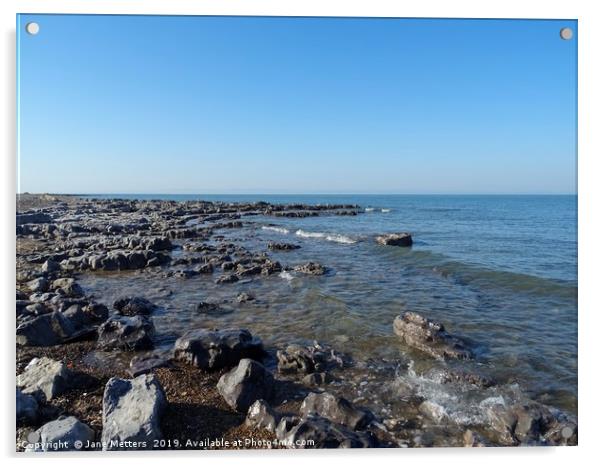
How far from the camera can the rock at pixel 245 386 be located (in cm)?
595

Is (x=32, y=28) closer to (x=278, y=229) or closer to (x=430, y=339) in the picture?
(x=430, y=339)

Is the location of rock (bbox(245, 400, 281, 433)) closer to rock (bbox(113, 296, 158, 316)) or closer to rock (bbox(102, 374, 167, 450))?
rock (bbox(102, 374, 167, 450))

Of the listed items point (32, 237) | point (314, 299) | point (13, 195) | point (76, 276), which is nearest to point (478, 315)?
point (314, 299)

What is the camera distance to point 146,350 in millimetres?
8188

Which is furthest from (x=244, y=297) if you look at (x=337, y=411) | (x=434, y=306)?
(x=337, y=411)

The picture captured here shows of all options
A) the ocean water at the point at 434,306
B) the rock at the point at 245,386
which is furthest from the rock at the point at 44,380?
the ocean water at the point at 434,306

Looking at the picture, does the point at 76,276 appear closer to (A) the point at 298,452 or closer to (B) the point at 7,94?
(B) the point at 7,94

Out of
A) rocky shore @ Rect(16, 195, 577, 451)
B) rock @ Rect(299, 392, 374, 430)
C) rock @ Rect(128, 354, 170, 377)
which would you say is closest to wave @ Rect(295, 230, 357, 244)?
rocky shore @ Rect(16, 195, 577, 451)

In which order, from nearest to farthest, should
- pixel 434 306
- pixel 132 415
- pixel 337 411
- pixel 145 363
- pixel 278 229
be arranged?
pixel 132 415
pixel 337 411
pixel 145 363
pixel 434 306
pixel 278 229

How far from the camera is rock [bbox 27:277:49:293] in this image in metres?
12.0

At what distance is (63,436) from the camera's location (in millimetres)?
5074

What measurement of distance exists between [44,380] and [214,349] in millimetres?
2740

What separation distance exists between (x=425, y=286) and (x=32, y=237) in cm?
2203

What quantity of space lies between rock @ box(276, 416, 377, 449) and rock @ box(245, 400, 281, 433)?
222 mm
